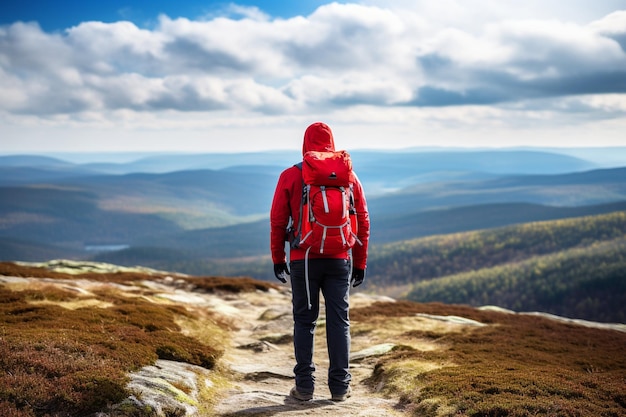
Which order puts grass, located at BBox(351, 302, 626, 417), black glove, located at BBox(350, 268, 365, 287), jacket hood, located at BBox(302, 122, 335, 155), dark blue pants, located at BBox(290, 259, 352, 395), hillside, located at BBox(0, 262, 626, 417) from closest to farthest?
hillside, located at BBox(0, 262, 626, 417) → grass, located at BBox(351, 302, 626, 417) → dark blue pants, located at BBox(290, 259, 352, 395) → jacket hood, located at BBox(302, 122, 335, 155) → black glove, located at BBox(350, 268, 365, 287)

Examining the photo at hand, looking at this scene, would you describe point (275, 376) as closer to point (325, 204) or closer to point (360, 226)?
point (360, 226)

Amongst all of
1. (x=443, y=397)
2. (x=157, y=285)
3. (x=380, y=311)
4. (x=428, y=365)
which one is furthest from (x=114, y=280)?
(x=443, y=397)

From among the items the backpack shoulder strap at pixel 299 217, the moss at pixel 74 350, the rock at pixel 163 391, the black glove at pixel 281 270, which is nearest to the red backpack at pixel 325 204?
the backpack shoulder strap at pixel 299 217

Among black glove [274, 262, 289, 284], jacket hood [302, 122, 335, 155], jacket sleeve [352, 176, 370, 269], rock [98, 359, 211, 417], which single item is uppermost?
jacket hood [302, 122, 335, 155]

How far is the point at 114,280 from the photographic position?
32.9 m

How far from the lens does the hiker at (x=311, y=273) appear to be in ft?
34.5

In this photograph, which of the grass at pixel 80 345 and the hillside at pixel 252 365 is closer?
the grass at pixel 80 345

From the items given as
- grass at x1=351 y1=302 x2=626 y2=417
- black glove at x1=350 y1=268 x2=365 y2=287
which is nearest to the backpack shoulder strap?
black glove at x1=350 y1=268 x2=365 y2=287

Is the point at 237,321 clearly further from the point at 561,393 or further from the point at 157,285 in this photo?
the point at 561,393

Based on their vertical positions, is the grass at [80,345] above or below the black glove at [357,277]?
below

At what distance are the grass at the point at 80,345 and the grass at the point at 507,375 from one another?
5.42 meters

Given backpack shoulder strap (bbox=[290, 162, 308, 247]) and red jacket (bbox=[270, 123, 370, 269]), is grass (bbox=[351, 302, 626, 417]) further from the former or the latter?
backpack shoulder strap (bbox=[290, 162, 308, 247])

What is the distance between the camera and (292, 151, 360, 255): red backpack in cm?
1020

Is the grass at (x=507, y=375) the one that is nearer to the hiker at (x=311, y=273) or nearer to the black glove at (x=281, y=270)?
the hiker at (x=311, y=273)
